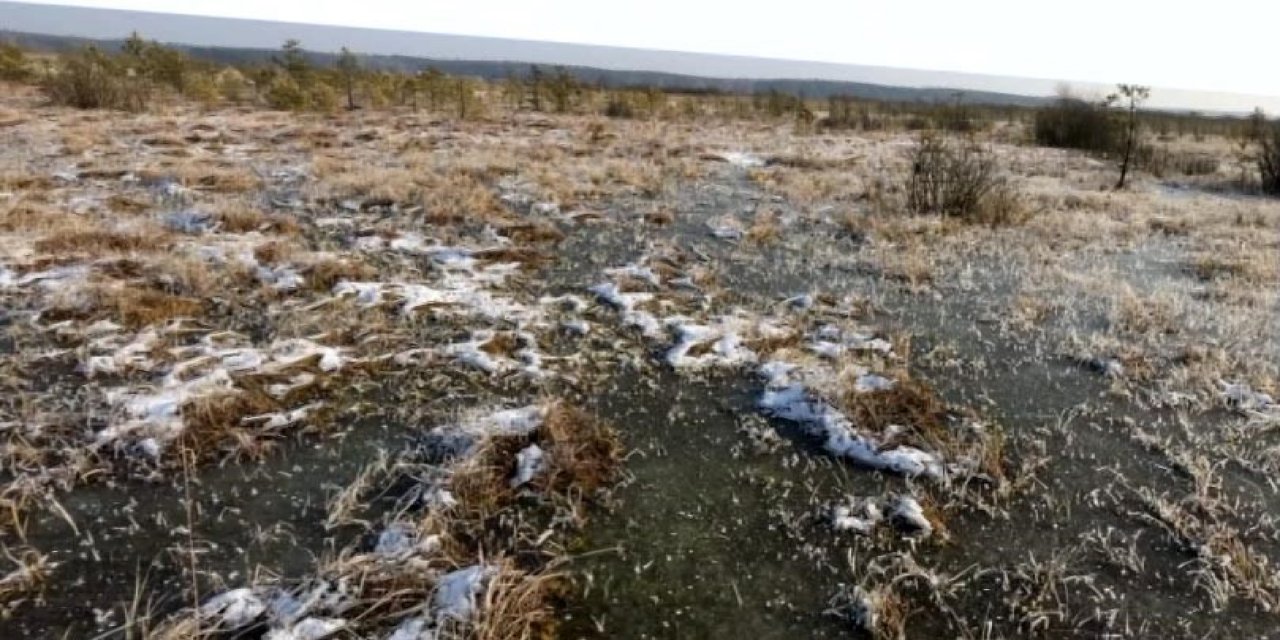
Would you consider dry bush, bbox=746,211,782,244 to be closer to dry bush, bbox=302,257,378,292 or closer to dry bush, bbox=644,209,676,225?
dry bush, bbox=644,209,676,225

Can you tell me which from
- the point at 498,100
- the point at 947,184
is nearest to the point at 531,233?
the point at 947,184

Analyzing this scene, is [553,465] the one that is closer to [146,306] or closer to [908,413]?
[908,413]

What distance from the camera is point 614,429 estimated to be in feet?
15.6

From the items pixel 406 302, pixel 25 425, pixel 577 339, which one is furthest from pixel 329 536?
pixel 406 302

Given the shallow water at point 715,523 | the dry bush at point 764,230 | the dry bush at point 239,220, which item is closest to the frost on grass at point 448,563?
the shallow water at point 715,523

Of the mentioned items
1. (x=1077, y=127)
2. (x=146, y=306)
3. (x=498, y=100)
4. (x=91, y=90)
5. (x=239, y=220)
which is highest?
(x=498, y=100)

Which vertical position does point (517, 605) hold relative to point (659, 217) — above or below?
below

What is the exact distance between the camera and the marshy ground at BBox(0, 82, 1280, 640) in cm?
322

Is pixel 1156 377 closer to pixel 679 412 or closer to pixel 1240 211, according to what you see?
pixel 679 412

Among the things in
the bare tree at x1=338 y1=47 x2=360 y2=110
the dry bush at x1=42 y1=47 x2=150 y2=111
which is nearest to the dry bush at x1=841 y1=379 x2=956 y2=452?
the dry bush at x1=42 y1=47 x2=150 y2=111

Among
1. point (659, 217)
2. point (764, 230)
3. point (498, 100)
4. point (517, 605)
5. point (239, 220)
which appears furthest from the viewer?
point (498, 100)

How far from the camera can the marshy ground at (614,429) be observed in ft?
10.6

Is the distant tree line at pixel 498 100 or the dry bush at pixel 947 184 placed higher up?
the distant tree line at pixel 498 100

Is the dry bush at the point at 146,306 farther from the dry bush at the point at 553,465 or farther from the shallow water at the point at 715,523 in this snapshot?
the dry bush at the point at 553,465
